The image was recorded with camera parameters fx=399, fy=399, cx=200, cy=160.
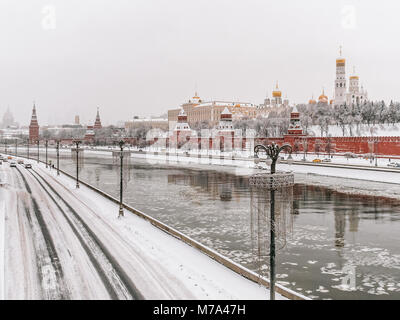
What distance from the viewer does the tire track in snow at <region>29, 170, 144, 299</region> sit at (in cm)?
1048

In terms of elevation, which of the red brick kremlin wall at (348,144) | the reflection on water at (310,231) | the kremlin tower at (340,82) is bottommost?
the reflection on water at (310,231)

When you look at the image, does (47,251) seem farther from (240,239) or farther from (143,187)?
(143,187)

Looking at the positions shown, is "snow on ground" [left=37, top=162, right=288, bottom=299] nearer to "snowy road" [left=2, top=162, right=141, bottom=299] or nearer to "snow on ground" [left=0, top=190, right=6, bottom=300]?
"snowy road" [left=2, top=162, right=141, bottom=299]

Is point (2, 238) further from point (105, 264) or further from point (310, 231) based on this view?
point (310, 231)

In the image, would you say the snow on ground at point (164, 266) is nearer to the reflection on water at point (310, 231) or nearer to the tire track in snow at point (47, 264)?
the reflection on water at point (310, 231)

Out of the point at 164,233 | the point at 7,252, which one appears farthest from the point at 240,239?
the point at 7,252

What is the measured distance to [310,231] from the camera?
61.4 feet

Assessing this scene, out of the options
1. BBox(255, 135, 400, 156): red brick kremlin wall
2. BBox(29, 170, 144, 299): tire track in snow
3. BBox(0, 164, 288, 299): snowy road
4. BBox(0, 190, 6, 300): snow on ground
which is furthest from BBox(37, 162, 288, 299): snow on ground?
BBox(255, 135, 400, 156): red brick kremlin wall

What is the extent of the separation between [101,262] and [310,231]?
10.2 m

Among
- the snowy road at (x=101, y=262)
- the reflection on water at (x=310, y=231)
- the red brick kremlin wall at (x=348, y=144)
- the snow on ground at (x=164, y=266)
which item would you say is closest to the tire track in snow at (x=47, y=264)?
the snowy road at (x=101, y=262)

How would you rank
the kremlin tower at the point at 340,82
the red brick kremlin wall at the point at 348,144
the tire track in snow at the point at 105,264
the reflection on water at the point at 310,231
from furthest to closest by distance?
the kremlin tower at the point at 340,82, the red brick kremlin wall at the point at 348,144, the reflection on water at the point at 310,231, the tire track in snow at the point at 105,264

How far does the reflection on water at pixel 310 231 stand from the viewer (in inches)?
484

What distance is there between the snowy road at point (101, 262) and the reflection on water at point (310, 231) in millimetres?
1983
